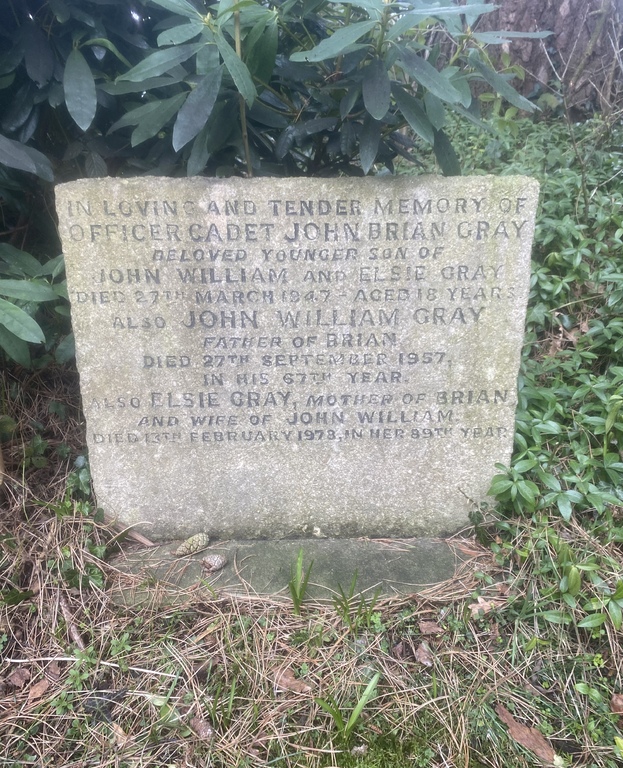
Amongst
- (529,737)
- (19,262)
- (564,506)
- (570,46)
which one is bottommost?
(529,737)

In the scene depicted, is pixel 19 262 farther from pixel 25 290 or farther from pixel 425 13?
pixel 425 13

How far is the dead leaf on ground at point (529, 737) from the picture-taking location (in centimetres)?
156

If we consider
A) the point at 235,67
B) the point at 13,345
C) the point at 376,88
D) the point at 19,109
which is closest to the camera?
the point at 235,67

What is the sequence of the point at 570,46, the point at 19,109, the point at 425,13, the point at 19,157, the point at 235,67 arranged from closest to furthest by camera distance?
the point at 425,13 < the point at 235,67 < the point at 19,157 < the point at 19,109 < the point at 570,46

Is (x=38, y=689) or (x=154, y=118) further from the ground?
(x=154, y=118)

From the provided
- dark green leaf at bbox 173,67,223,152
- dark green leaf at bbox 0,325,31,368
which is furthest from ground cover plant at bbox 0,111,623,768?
dark green leaf at bbox 173,67,223,152

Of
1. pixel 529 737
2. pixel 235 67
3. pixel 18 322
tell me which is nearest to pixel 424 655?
pixel 529 737

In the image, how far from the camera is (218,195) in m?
1.93

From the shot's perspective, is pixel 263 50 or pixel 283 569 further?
pixel 283 569

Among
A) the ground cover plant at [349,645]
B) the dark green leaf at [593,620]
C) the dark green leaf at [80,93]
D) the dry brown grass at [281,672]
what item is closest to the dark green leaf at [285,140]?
the dark green leaf at [80,93]

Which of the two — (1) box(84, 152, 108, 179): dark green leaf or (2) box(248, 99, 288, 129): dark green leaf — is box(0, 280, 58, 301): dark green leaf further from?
(2) box(248, 99, 288, 129): dark green leaf

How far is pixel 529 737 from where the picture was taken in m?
1.60

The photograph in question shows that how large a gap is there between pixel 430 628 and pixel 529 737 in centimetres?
41

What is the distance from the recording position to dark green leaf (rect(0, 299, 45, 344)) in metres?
1.85
